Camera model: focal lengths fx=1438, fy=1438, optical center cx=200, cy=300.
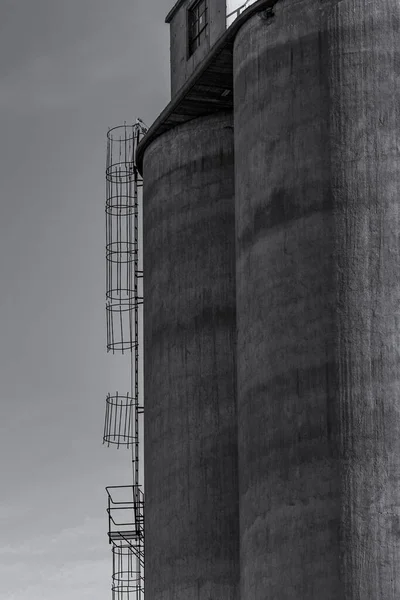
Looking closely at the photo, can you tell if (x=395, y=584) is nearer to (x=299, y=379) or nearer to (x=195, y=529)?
(x=299, y=379)

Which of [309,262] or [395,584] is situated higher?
[309,262]

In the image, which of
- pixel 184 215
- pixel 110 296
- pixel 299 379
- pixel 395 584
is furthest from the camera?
pixel 110 296

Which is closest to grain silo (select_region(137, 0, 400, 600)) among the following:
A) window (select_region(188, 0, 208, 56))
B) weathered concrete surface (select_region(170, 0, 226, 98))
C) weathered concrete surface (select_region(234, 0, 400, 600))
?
weathered concrete surface (select_region(234, 0, 400, 600))

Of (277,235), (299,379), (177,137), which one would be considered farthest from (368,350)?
(177,137)

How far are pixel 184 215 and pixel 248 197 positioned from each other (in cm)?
617

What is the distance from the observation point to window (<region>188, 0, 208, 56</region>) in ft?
125

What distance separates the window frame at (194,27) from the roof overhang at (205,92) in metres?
0.79

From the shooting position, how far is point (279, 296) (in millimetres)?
29141

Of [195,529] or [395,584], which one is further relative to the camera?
[195,529]

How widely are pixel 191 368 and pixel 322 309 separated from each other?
7.88 m

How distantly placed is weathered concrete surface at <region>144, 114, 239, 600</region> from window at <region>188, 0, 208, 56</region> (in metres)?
2.42

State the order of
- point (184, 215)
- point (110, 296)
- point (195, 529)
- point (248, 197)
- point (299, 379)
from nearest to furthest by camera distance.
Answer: point (299, 379) → point (248, 197) → point (195, 529) → point (184, 215) → point (110, 296)

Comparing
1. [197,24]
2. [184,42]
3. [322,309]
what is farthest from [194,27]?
[322,309]

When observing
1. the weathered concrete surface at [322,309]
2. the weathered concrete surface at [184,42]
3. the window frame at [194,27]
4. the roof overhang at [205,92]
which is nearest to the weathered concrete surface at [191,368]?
the roof overhang at [205,92]
